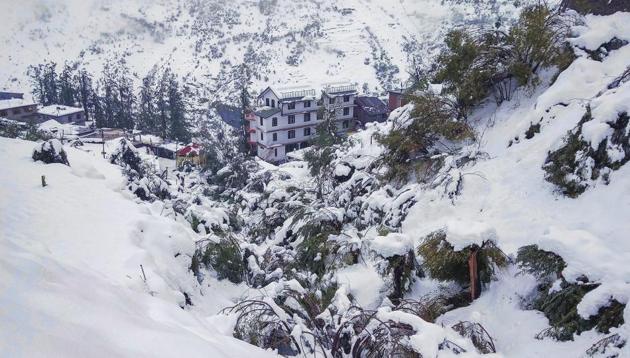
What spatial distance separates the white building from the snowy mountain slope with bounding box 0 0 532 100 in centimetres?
3230

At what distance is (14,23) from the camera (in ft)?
338

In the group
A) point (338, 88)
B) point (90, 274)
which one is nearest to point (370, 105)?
point (338, 88)

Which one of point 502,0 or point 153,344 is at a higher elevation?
point 502,0

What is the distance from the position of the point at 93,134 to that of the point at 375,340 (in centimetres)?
5090

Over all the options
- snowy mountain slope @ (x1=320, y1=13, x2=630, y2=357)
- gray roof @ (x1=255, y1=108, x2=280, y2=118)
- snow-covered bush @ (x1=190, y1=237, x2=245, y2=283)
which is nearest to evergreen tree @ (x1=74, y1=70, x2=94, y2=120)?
gray roof @ (x1=255, y1=108, x2=280, y2=118)

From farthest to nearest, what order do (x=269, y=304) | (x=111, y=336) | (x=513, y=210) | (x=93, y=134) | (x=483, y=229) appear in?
(x=93, y=134) < (x=513, y=210) < (x=483, y=229) < (x=269, y=304) < (x=111, y=336)

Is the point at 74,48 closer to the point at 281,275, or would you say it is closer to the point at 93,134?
the point at 93,134

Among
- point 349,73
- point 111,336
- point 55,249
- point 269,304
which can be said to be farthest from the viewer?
point 349,73

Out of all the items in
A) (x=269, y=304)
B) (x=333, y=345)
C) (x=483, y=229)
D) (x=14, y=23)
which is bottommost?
(x=333, y=345)

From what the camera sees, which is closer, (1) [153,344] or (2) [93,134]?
(1) [153,344]

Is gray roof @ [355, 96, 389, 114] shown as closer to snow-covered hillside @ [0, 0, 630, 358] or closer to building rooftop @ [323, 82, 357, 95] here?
building rooftop @ [323, 82, 357, 95]

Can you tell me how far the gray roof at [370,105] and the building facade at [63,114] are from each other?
37228 mm

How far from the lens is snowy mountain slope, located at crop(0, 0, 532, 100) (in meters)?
82.2

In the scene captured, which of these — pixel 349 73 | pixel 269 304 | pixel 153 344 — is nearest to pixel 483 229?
pixel 269 304
